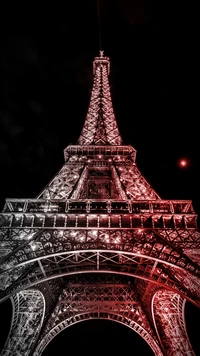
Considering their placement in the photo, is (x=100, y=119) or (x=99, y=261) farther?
(x=100, y=119)

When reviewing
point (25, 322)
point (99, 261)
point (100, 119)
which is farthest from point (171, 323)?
point (100, 119)

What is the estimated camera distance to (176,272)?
44.2ft

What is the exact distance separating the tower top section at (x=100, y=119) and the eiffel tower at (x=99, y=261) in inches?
221

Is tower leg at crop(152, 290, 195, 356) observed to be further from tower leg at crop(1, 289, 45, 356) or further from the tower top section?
the tower top section

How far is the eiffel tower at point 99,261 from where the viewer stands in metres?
12.5

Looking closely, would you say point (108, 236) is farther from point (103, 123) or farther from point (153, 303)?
point (103, 123)

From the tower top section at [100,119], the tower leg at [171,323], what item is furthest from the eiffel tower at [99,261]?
the tower top section at [100,119]

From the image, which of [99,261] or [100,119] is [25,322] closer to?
[99,261]

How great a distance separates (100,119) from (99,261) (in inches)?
810

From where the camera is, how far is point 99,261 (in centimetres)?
1434

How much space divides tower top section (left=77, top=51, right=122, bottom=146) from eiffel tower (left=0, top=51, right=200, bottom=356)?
5.60 metres

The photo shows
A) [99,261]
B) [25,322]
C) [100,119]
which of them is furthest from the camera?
[100,119]

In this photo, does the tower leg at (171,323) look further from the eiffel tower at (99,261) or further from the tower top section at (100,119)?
the tower top section at (100,119)

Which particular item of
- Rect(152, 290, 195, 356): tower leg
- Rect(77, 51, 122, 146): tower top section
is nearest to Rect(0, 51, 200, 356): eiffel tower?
Rect(152, 290, 195, 356): tower leg
